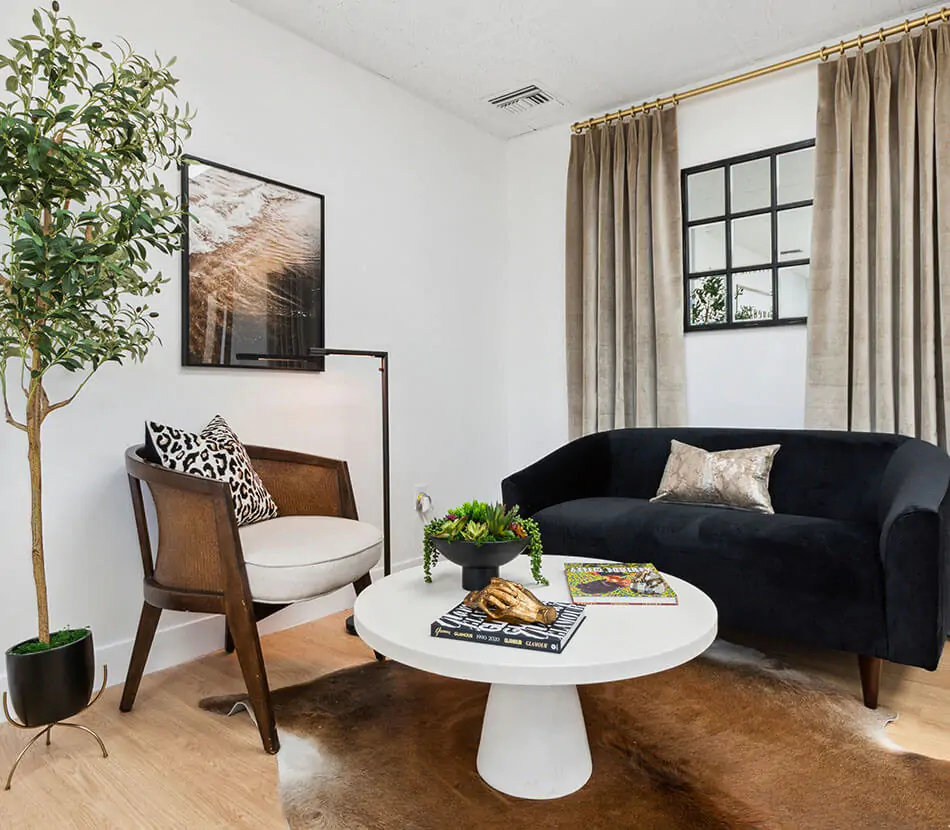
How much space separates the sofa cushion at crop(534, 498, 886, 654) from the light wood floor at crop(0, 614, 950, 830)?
0.27m

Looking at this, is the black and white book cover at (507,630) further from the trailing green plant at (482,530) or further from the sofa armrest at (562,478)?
the sofa armrest at (562,478)

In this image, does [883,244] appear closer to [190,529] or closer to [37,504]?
[190,529]

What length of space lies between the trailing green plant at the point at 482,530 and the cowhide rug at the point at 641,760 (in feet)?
1.47

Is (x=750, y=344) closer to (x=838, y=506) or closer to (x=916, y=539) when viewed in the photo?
(x=838, y=506)

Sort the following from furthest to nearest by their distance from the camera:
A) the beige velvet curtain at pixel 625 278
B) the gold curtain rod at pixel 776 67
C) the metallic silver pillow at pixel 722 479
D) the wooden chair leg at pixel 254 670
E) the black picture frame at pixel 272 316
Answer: the beige velvet curtain at pixel 625 278, the gold curtain rod at pixel 776 67, the metallic silver pillow at pixel 722 479, the black picture frame at pixel 272 316, the wooden chair leg at pixel 254 670

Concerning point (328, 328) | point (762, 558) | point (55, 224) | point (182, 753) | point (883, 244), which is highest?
point (883, 244)

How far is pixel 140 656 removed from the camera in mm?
2031

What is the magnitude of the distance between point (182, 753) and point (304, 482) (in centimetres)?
104

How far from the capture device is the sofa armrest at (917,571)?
1.79 meters

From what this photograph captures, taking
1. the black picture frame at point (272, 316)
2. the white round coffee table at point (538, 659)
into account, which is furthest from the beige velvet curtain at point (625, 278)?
the white round coffee table at point (538, 659)

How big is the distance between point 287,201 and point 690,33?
1899 millimetres

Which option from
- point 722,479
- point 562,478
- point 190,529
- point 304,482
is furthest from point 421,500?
point 190,529

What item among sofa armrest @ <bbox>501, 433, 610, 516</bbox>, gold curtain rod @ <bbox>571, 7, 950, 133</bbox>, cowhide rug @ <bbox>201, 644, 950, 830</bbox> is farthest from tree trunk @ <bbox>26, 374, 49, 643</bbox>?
gold curtain rod @ <bbox>571, 7, 950, 133</bbox>

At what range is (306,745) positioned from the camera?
1.79 meters
